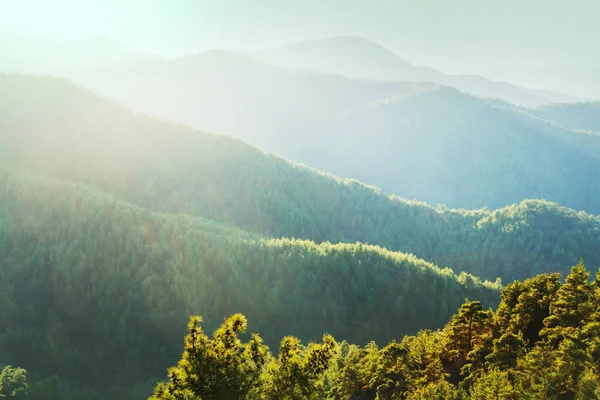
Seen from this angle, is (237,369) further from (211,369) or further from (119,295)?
(119,295)

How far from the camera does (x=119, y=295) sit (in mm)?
169875

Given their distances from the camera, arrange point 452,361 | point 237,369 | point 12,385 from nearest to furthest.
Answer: point 237,369, point 452,361, point 12,385

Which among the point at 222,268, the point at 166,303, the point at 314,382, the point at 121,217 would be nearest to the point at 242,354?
the point at 314,382

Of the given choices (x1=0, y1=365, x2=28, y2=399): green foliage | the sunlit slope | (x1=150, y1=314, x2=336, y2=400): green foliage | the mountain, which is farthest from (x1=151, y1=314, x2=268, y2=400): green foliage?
the sunlit slope

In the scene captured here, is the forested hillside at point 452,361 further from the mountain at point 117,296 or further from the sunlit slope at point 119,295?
the sunlit slope at point 119,295

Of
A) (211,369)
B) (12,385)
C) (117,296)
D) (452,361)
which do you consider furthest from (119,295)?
(211,369)

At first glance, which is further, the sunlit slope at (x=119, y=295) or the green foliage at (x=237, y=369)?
the sunlit slope at (x=119, y=295)

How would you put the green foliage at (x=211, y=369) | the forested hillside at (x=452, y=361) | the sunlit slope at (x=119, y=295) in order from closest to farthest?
the green foliage at (x=211, y=369), the forested hillside at (x=452, y=361), the sunlit slope at (x=119, y=295)

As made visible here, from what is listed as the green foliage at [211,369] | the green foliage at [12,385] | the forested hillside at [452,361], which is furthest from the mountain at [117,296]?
the green foliage at [211,369]

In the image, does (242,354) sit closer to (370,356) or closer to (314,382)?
(314,382)

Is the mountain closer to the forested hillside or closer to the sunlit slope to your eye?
the sunlit slope

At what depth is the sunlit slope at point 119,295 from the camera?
494ft

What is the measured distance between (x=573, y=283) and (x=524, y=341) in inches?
439

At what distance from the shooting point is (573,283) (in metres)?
71.5
